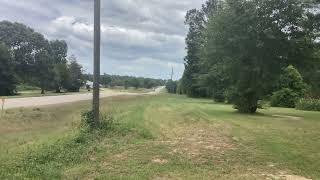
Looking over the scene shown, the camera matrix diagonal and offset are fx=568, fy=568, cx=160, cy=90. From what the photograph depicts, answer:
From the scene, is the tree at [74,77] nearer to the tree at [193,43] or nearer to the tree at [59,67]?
the tree at [59,67]

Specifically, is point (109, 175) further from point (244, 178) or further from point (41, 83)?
point (41, 83)

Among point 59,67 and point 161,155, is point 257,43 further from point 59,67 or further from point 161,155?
point 59,67

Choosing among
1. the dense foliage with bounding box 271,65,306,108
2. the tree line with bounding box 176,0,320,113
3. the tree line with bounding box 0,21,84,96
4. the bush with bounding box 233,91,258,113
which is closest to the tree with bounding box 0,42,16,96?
the tree line with bounding box 0,21,84,96

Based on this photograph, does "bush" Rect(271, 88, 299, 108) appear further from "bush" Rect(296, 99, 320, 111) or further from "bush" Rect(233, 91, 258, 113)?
"bush" Rect(233, 91, 258, 113)

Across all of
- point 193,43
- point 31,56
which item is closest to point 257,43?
point 193,43

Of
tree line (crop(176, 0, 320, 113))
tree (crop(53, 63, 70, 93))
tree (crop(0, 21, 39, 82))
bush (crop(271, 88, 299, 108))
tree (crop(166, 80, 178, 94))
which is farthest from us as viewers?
tree (crop(166, 80, 178, 94))

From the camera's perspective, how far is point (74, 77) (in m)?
123

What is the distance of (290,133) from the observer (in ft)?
70.8

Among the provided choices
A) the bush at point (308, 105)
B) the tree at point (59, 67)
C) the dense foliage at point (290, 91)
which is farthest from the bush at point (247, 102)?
the tree at point (59, 67)

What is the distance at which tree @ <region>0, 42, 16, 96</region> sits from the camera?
84812 mm

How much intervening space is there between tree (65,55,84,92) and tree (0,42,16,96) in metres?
32.4

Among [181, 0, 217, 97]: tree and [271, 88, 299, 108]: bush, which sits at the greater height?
[181, 0, 217, 97]: tree

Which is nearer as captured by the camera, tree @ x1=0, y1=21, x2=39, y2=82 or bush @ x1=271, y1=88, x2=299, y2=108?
bush @ x1=271, y1=88, x2=299, y2=108

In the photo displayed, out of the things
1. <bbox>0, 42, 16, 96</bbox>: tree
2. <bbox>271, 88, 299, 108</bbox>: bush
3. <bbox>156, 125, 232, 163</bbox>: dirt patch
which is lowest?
<bbox>156, 125, 232, 163</bbox>: dirt patch
